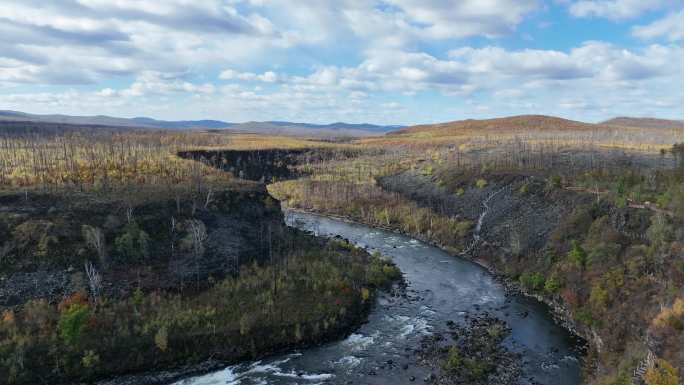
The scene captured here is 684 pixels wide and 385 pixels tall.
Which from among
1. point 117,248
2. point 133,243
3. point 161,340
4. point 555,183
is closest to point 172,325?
point 161,340

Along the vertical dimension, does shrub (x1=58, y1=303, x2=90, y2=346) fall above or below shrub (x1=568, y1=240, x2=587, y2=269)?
below

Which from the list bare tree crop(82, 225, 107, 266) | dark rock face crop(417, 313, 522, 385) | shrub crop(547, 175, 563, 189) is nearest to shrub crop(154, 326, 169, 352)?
bare tree crop(82, 225, 107, 266)

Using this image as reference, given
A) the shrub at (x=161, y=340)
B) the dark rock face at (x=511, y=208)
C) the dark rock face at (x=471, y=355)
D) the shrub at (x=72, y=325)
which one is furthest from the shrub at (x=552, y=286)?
the shrub at (x=72, y=325)

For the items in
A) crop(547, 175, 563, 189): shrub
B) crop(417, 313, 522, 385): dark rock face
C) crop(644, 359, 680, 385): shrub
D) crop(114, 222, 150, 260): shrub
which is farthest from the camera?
crop(547, 175, 563, 189): shrub

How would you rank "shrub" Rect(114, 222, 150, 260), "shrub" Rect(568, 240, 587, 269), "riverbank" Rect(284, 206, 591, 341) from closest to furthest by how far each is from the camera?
"riverbank" Rect(284, 206, 591, 341), "shrub" Rect(114, 222, 150, 260), "shrub" Rect(568, 240, 587, 269)

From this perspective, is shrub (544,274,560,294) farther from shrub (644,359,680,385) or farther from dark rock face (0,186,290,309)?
dark rock face (0,186,290,309)

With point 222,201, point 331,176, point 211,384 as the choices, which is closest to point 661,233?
point 211,384

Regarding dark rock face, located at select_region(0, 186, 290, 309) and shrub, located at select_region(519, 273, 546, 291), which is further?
shrub, located at select_region(519, 273, 546, 291)

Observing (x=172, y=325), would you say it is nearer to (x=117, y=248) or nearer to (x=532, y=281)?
(x=117, y=248)
